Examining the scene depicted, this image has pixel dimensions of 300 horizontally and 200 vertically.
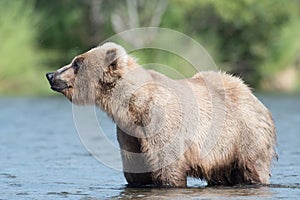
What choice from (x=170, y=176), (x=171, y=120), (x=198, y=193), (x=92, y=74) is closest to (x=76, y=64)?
(x=92, y=74)

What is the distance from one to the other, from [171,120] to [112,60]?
85 cm

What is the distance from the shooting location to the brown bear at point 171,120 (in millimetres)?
8828

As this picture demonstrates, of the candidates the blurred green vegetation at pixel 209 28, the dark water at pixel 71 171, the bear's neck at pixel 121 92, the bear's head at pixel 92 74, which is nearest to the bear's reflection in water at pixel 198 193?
the dark water at pixel 71 171

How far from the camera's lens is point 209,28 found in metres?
37.1

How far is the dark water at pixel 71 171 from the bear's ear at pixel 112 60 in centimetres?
131

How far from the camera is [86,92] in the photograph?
357 inches

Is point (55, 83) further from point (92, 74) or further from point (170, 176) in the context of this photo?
point (170, 176)

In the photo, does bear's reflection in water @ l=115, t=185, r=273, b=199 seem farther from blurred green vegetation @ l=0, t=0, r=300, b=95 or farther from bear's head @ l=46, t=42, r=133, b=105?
blurred green vegetation @ l=0, t=0, r=300, b=95

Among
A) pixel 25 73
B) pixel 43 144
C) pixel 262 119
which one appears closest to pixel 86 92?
pixel 262 119

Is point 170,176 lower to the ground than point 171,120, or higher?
lower

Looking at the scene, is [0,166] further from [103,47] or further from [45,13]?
[45,13]

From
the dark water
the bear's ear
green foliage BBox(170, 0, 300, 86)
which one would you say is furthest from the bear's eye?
green foliage BBox(170, 0, 300, 86)

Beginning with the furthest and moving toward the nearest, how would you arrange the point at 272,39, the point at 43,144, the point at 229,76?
the point at 272,39, the point at 43,144, the point at 229,76

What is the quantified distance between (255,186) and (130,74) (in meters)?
1.81
